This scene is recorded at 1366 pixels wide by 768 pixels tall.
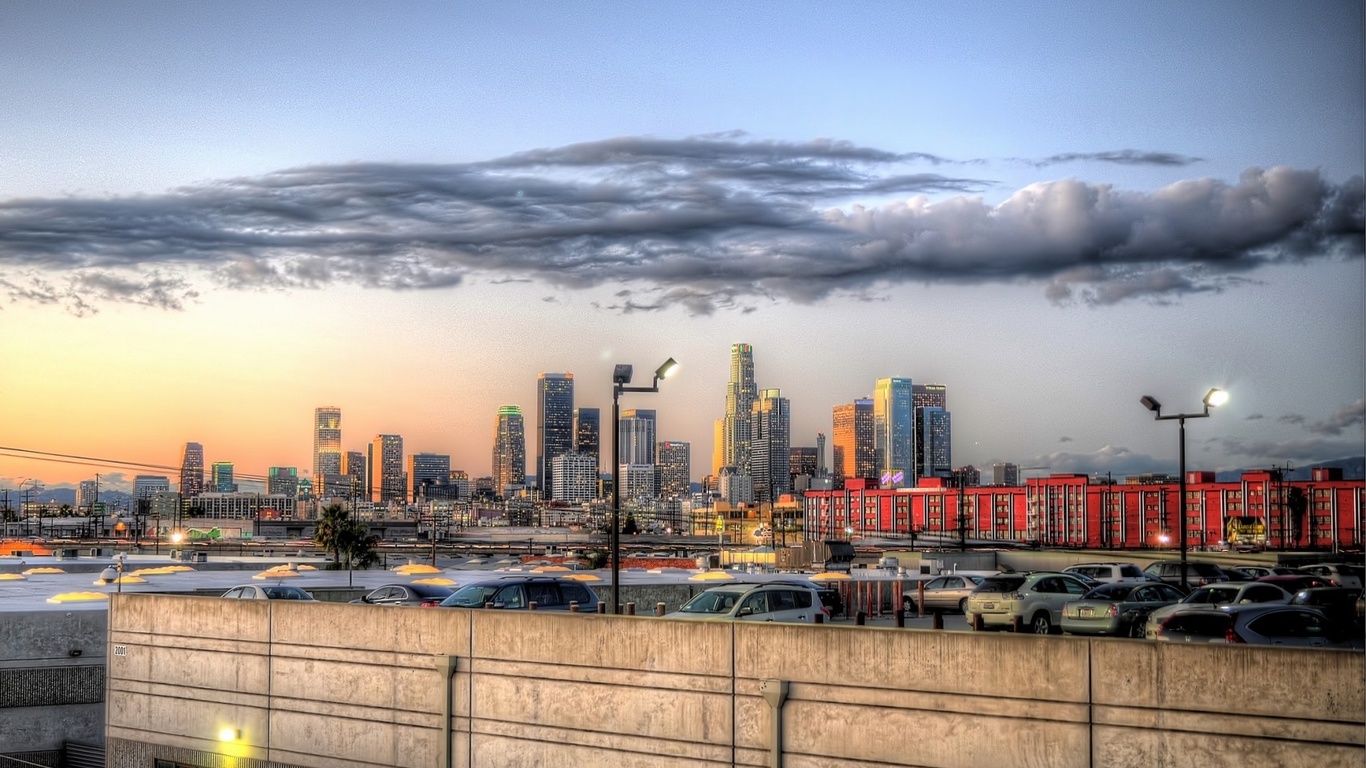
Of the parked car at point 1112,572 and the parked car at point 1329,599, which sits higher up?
the parked car at point 1329,599

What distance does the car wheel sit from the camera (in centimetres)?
3197

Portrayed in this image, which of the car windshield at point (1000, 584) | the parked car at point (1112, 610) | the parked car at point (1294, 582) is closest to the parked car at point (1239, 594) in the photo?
the parked car at point (1112, 610)

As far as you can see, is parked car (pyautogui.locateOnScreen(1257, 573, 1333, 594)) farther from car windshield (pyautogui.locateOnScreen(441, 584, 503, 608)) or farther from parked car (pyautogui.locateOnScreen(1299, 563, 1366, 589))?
car windshield (pyautogui.locateOnScreen(441, 584, 503, 608))

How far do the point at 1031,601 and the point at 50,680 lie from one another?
26.5 meters

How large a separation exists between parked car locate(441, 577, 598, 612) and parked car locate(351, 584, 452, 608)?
3648 mm

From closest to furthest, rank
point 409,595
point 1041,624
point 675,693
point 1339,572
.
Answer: point 675,693 < point 1041,624 < point 409,595 < point 1339,572

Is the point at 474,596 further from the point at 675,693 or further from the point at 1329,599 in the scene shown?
the point at 1329,599

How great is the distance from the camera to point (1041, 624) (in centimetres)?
3200

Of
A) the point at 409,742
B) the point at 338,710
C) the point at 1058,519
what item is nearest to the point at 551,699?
the point at 409,742

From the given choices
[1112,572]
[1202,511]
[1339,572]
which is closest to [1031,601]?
[1112,572]

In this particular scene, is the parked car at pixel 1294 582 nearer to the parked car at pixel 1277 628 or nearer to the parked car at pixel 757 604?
the parked car at pixel 757 604

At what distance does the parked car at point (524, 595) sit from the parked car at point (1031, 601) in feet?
29.6

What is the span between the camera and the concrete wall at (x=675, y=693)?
18375 millimetres

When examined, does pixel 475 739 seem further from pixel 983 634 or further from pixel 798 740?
pixel 983 634
